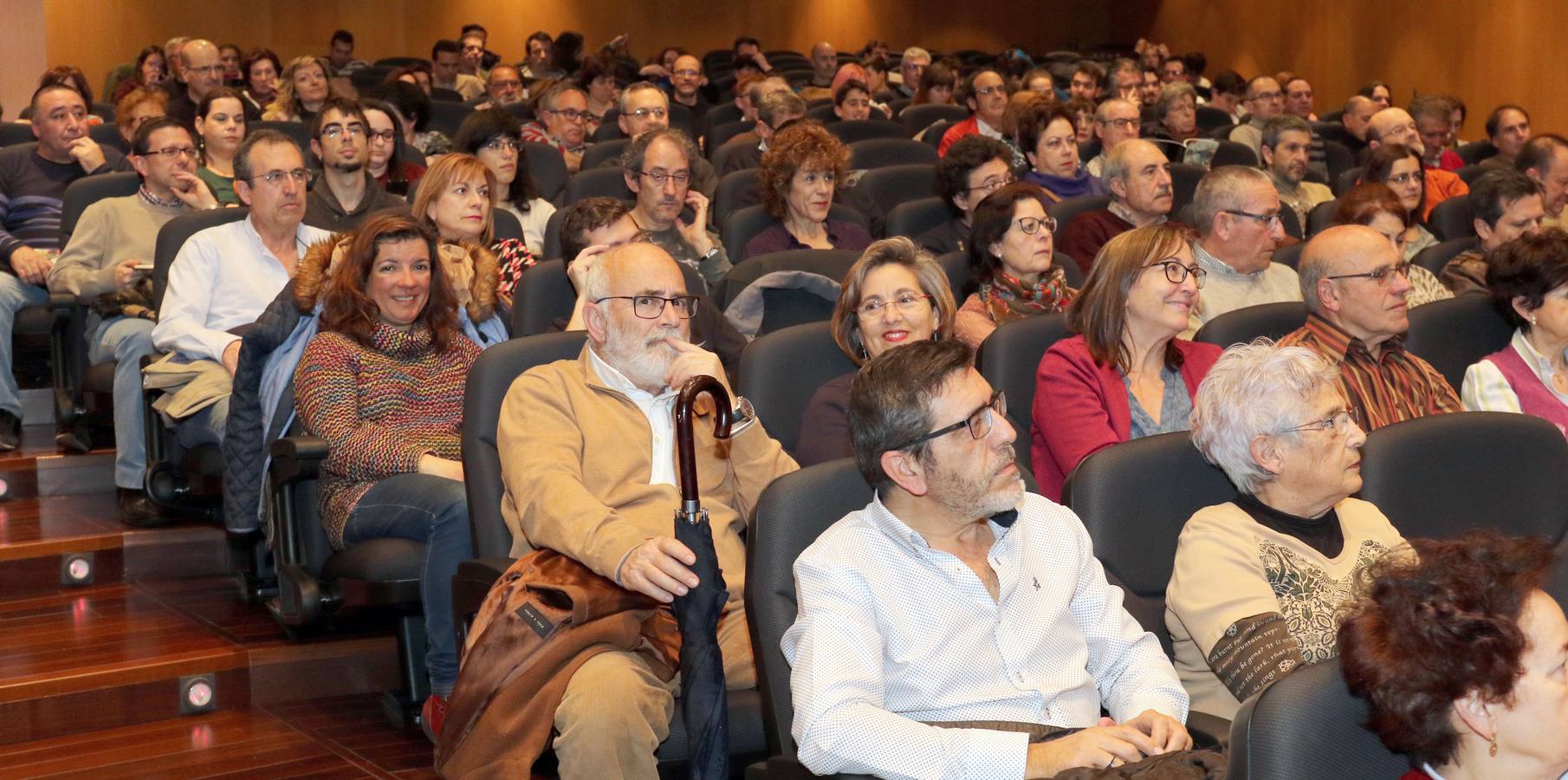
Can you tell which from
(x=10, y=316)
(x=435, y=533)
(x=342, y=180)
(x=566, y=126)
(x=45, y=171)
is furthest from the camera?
(x=566, y=126)

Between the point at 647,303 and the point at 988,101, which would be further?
the point at 988,101

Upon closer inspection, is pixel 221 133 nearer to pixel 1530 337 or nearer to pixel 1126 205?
pixel 1126 205

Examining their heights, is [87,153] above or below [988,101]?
below

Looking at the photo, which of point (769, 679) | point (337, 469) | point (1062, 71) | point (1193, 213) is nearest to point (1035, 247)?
point (1193, 213)

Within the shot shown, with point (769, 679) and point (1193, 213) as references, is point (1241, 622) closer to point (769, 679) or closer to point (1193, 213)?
point (769, 679)

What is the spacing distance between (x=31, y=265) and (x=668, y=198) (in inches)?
74.9

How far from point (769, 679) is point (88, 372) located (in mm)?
2912

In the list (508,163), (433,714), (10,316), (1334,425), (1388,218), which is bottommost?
(433,714)

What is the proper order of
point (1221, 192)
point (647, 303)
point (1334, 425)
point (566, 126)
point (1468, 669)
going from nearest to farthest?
point (1468, 669), point (1334, 425), point (647, 303), point (1221, 192), point (566, 126)

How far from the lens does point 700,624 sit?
2074mm

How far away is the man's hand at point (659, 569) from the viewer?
212cm

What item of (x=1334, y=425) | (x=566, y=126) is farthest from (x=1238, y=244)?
(x=566, y=126)

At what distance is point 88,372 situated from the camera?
416 centimetres

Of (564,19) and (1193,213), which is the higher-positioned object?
(564,19)
